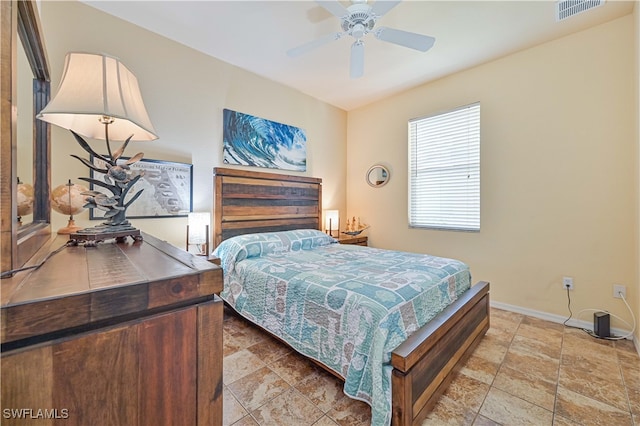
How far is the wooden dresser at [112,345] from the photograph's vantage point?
1.30 ft

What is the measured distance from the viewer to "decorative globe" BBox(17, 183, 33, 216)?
0.89 metres

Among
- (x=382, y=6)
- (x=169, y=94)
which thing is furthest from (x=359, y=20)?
(x=169, y=94)

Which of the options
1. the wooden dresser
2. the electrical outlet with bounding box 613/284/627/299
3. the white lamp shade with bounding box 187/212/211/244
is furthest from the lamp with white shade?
the electrical outlet with bounding box 613/284/627/299

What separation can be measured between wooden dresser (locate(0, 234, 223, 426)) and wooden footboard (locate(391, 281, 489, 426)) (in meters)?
0.96

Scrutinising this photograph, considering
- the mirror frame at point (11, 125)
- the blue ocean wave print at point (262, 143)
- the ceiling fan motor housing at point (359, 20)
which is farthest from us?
the blue ocean wave print at point (262, 143)

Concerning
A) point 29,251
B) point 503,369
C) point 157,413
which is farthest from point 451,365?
point 29,251

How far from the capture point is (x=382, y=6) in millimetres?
1807

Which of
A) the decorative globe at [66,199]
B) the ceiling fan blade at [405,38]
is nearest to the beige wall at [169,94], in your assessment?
the decorative globe at [66,199]

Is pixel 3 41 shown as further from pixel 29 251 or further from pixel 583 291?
pixel 583 291

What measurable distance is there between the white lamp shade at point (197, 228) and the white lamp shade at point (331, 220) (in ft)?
5.93

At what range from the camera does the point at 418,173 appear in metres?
3.55

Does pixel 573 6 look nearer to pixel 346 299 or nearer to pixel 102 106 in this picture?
pixel 346 299

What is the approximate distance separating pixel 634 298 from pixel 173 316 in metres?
3.41

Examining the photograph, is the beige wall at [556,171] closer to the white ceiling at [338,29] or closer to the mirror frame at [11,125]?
the white ceiling at [338,29]
